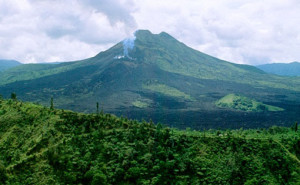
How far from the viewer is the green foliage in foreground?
3906cm

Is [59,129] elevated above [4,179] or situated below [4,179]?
above

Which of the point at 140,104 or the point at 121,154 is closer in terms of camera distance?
the point at 121,154

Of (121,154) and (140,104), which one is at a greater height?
A: (121,154)

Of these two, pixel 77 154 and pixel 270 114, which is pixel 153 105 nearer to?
pixel 270 114

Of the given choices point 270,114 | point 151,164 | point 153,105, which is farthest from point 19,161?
point 270,114

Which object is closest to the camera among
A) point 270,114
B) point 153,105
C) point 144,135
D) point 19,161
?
point 19,161

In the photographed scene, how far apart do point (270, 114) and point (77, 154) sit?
522 feet

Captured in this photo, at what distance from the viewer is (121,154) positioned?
44.1 metres

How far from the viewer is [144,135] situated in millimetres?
50531

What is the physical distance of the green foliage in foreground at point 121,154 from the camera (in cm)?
3906

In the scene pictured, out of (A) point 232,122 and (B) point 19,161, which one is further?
(A) point 232,122

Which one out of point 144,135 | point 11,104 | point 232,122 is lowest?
point 232,122

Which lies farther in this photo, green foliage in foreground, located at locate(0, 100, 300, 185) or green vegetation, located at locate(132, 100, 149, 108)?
green vegetation, located at locate(132, 100, 149, 108)

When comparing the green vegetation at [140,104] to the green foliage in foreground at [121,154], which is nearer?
the green foliage in foreground at [121,154]
